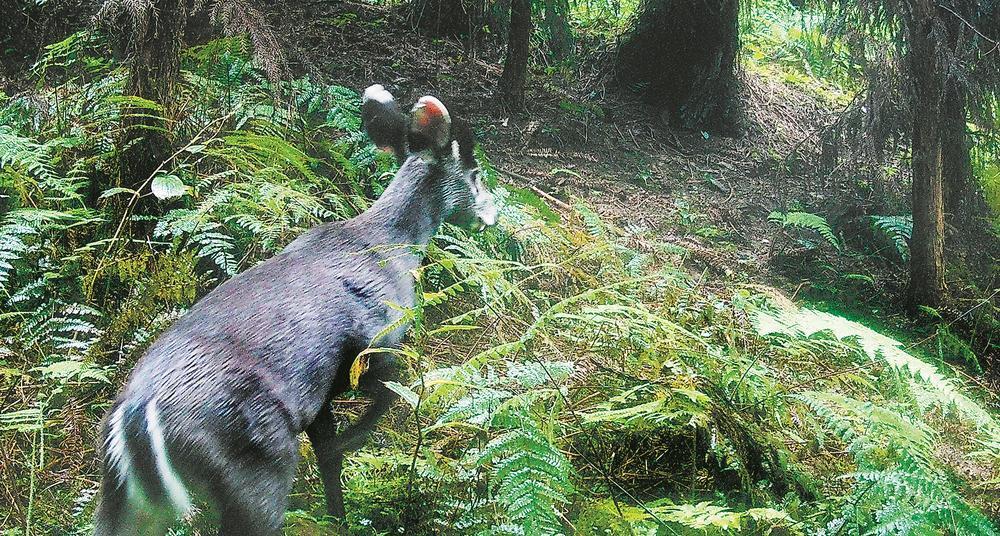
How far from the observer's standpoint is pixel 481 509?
2836 millimetres

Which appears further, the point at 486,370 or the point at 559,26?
the point at 559,26

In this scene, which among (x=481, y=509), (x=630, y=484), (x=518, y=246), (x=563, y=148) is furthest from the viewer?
(x=563, y=148)

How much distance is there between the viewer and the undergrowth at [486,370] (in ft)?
9.04

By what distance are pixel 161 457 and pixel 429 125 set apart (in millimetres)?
1698

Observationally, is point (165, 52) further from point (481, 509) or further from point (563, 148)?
point (563, 148)

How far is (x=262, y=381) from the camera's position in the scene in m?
2.39

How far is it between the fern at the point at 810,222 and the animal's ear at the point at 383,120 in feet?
13.2

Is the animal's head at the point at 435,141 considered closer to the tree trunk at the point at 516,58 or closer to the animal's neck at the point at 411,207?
the animal's neck at the point at 411,207

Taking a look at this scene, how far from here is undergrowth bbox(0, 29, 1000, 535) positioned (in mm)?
2756

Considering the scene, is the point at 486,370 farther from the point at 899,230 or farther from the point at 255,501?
the point at 899,230

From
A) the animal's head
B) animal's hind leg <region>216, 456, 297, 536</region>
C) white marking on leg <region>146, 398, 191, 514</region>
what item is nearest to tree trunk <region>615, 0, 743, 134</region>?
the animal's head

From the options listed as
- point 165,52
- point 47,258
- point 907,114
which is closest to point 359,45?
point 165,52

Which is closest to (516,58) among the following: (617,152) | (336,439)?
(617,152)

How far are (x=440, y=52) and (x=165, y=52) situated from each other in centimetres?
352
